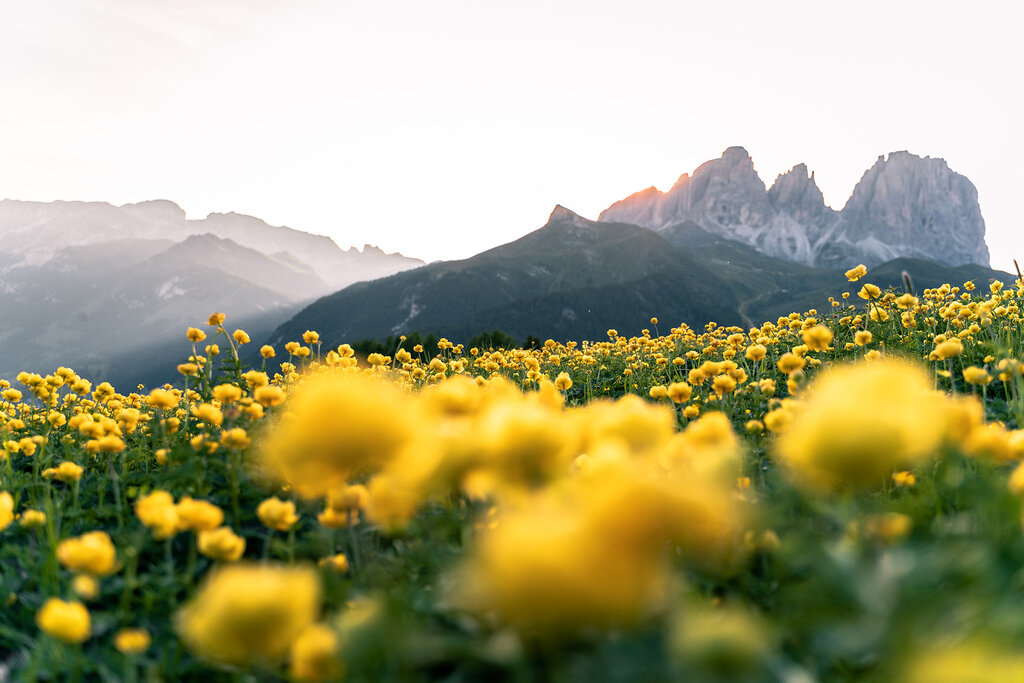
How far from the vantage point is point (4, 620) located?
2172 millimetres

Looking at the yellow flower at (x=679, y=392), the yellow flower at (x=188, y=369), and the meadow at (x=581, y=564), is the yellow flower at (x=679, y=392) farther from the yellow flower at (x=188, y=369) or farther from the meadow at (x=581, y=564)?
the yellow flower at (x=188, y=369)

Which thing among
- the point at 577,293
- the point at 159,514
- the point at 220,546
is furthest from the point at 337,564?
the point at 577,293

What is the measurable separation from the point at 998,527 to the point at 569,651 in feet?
3.99

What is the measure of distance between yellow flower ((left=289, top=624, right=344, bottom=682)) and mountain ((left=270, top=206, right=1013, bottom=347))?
9530 centimetres

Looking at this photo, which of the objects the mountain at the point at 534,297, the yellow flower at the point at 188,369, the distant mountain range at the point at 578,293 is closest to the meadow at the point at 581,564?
the yellow flower at the point at 188,369

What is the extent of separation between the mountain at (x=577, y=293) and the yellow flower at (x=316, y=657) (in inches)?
3752

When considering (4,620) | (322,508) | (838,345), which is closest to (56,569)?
(4,620)

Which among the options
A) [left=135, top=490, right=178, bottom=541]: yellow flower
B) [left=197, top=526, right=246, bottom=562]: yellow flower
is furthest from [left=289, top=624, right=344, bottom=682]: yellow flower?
[left=135, top=490, right=178, bottom=541]: yellow flower

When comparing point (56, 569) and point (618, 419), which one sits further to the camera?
point (56, 569)

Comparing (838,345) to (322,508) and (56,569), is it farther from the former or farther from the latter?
(56,569)

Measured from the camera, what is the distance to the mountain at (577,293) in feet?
388

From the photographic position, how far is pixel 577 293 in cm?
12556

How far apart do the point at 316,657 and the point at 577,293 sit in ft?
414

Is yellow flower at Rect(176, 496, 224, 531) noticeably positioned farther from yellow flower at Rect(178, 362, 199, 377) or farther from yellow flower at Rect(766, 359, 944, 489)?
yellow flower at Rect(178, 362, 199, 377)
